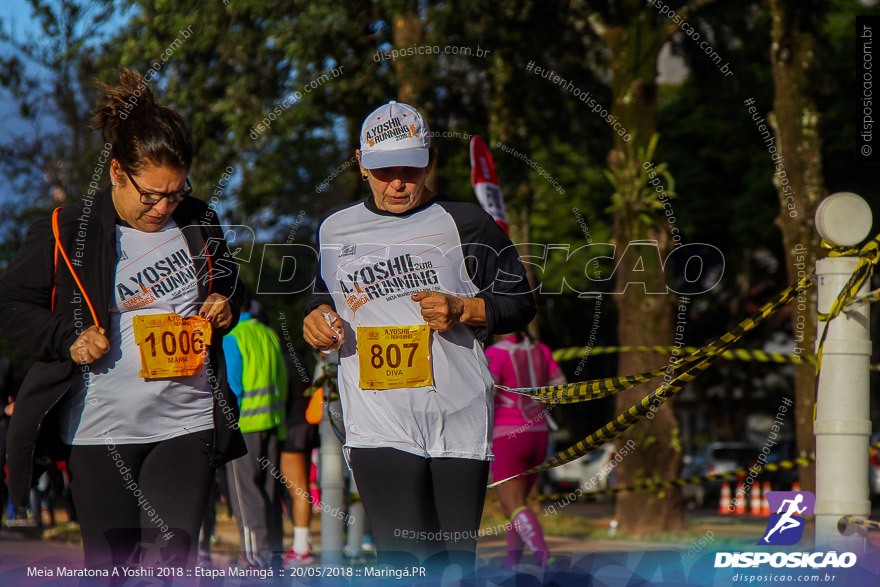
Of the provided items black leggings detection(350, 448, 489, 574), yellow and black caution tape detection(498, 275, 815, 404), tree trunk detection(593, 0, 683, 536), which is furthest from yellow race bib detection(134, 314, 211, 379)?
tree trunk detection(593, 0, 683, 536)

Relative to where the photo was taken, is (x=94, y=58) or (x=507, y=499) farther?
(x=94, y=58)

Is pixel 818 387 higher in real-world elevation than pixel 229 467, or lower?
higher

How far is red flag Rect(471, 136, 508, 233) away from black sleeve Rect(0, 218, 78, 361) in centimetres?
466

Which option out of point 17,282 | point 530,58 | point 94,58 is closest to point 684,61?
point 530,58

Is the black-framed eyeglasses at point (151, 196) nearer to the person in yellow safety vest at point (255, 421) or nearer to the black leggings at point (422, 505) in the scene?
the black leggings at point (422, 505)

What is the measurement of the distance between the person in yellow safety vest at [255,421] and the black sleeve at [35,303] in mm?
4048

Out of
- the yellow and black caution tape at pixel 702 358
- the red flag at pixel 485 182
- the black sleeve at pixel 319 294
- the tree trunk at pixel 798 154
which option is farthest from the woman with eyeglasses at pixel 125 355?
the tree trunk at pixel 798 154

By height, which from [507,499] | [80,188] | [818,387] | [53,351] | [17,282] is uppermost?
[80,188]

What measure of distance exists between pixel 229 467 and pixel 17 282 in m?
4.49

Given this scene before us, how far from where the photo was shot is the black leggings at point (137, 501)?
3639 mm

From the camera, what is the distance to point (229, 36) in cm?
1355

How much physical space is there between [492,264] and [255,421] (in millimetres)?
4502

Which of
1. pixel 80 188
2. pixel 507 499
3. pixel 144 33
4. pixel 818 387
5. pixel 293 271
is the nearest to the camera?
pixel 818 387

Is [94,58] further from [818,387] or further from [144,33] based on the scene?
[818,387]
